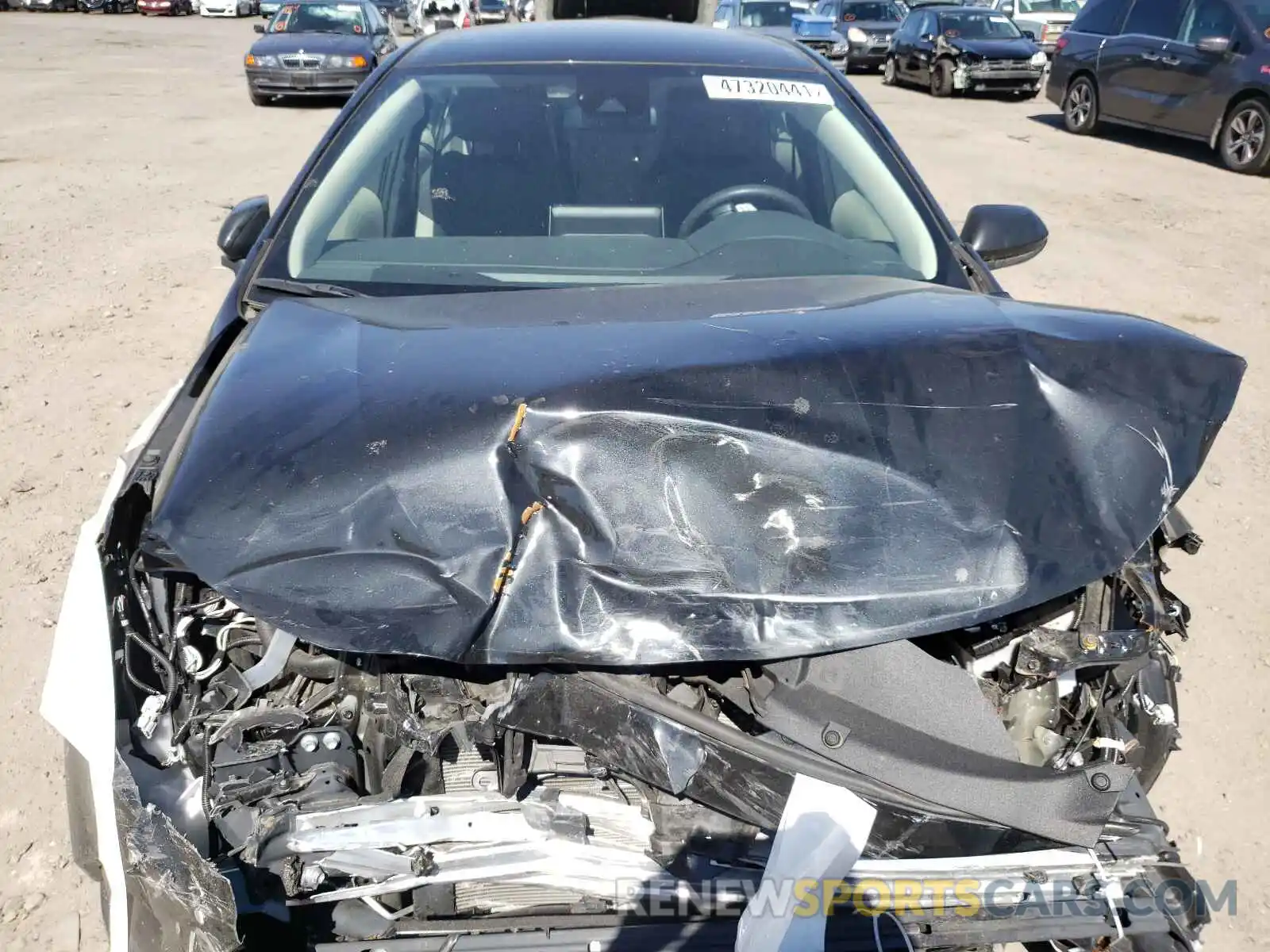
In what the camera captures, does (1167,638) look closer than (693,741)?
No

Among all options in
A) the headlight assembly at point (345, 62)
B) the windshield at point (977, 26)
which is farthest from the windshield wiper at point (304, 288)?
the windshield at point (977, 26)

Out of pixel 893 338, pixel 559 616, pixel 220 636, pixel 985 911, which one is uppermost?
pixel 893 338

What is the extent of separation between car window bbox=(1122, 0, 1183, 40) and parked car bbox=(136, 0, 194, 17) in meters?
31.4

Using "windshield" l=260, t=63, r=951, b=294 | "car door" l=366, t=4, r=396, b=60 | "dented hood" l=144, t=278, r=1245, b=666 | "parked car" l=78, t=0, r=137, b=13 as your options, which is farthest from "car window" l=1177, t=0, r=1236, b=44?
"parked car" l=78, t=0, r=137, b=13

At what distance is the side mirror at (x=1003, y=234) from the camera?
112 inches

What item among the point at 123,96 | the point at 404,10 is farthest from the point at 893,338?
the point at 404,10

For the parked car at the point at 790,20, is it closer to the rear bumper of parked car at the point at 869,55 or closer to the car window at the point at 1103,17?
the rear bumper of parked car at the point at 869,55

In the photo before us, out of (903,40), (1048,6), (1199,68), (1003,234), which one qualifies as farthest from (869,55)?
(1003,234)

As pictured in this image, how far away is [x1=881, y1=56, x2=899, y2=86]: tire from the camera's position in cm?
1770

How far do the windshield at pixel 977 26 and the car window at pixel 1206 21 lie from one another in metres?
5.84

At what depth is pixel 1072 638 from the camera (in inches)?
75.1

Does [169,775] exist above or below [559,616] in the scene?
below

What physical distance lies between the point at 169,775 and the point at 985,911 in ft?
4.58

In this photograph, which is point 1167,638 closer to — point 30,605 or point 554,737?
point 554,737
